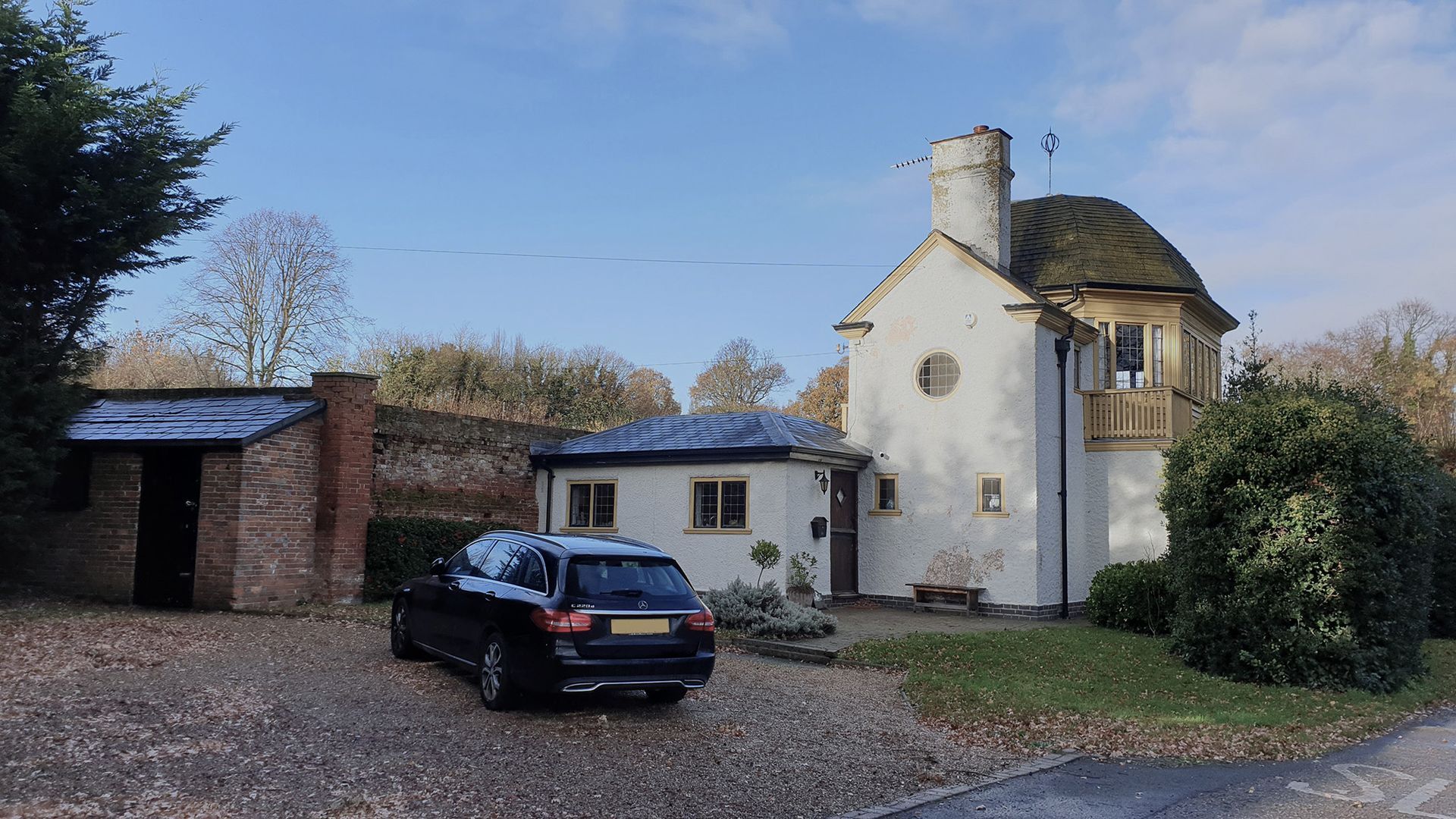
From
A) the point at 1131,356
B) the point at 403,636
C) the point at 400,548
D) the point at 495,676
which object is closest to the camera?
the point at 495,676

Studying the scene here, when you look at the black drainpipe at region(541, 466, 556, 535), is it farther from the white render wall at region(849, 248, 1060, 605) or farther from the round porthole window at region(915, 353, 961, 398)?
the round porthole window at region(915, 353, 961, 398)

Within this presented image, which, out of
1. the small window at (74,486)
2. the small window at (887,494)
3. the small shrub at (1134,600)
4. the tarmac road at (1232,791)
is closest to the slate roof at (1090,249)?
the small window at (887,494)

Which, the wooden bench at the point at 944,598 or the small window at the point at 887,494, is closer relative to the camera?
the wooden bench at the point at 944,598

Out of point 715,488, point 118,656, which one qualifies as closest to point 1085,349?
point 715,488

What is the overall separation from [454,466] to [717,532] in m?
5.11

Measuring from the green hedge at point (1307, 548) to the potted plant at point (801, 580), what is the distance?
6535mm

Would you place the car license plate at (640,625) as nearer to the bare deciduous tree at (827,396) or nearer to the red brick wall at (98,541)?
the red brick wall at (98,541)

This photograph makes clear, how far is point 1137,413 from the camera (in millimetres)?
17719

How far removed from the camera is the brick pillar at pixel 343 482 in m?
14.8

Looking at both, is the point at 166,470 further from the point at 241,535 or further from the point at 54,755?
the point at 54,755

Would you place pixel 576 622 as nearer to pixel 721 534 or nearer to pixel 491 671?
pixel 491 671

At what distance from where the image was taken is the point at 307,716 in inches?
294

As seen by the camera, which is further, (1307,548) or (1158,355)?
(1158,355)

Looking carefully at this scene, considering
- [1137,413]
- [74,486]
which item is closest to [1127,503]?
[1137,413]
